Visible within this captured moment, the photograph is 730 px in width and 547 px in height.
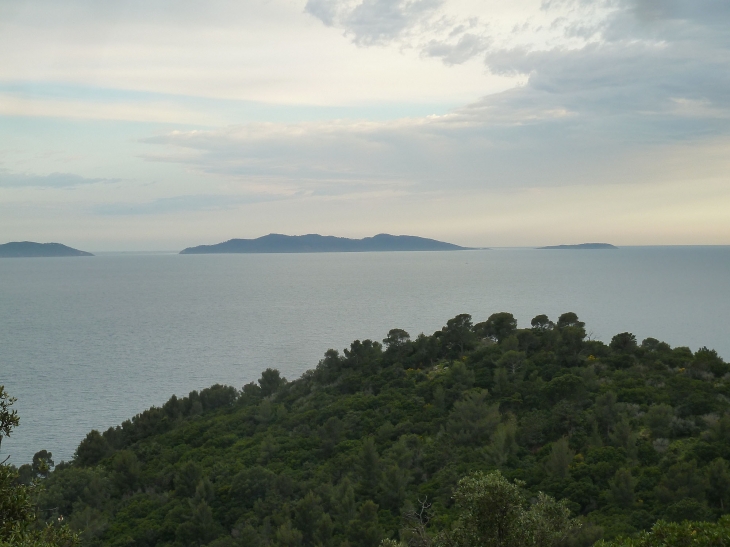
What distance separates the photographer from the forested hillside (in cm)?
2267

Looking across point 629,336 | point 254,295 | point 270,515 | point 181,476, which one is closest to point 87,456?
point 181,476

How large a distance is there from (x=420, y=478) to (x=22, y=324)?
9298 centimetres

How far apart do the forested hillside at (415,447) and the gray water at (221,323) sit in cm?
1459

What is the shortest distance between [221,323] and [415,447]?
261 ft

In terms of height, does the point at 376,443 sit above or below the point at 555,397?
below

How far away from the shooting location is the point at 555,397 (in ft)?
113

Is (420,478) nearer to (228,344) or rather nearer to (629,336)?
(629,336)

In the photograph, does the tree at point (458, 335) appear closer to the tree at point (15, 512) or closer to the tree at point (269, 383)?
the tree at point (269, 383)

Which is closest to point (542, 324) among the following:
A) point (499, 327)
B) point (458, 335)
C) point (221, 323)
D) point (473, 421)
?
point (499, 327)

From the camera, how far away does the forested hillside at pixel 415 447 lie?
22672mm

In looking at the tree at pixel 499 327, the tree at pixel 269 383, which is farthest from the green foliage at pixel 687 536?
the tree at pixel 269 383

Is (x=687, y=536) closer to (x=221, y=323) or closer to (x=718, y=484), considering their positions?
(x=718, y=484)

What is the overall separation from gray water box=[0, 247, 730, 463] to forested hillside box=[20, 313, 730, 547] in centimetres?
1459

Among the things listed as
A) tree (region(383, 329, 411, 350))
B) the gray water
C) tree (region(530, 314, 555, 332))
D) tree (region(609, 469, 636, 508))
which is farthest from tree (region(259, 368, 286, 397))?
tree (region(609, 469, 636, 508))
